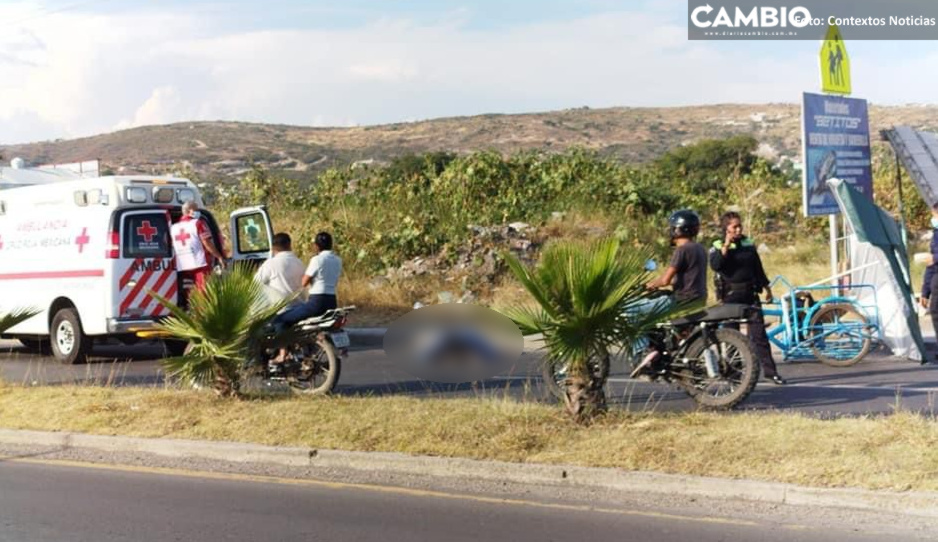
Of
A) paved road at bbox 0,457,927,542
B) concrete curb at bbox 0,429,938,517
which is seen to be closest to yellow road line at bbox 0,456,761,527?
paved road at bbox 0,457,927,542

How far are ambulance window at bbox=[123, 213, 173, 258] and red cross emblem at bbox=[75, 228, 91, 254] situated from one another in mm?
615

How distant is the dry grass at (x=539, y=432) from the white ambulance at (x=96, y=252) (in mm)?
4412

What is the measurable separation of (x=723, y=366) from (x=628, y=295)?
192 cm

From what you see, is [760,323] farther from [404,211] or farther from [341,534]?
[404,211]

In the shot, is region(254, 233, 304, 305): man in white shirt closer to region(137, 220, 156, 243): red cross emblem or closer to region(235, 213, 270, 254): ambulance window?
region(137, 220, 156, 243): red cross emblem

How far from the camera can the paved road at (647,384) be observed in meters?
10.8

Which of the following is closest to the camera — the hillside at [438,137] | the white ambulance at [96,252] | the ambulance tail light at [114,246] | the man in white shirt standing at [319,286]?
the man in white shirt standing at [319,286]

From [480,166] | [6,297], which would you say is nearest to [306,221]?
[480,166]

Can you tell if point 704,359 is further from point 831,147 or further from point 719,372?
point 831,147

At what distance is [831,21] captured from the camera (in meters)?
17.6

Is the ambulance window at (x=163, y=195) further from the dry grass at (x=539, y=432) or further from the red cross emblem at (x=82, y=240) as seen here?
Result: the dry grass at (x=539, y=432)

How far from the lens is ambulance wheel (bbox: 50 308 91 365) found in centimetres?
1562

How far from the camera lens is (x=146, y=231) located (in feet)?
50.3

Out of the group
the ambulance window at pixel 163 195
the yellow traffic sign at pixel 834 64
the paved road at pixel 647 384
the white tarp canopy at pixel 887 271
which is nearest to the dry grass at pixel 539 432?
the paved road at pixel 647 384
